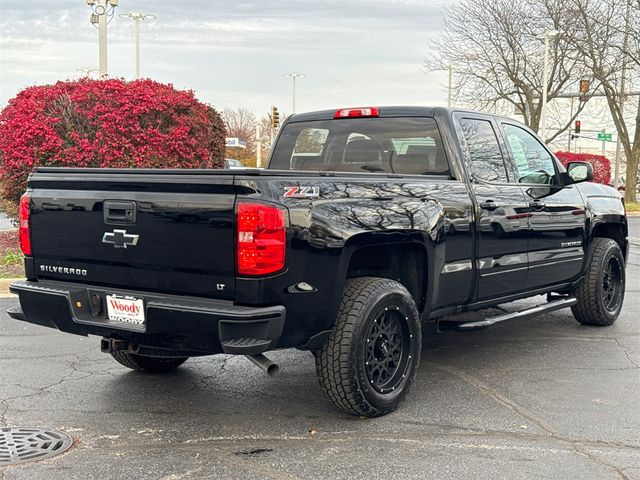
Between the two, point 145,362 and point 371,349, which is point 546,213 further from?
point 145,362

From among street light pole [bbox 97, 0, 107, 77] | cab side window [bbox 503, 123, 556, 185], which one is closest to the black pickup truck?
cab side window [bbox 503, 123, 556, 185]

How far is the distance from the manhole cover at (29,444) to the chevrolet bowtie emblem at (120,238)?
42.5 inches

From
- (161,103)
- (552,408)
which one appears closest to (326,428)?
(552,408)

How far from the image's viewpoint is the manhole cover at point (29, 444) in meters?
3.81

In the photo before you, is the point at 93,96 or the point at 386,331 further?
the point at 93,96

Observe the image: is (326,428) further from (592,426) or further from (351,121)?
(351,121)

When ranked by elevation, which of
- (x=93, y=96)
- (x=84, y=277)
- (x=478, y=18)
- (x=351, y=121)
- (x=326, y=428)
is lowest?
(x=326, y=428)

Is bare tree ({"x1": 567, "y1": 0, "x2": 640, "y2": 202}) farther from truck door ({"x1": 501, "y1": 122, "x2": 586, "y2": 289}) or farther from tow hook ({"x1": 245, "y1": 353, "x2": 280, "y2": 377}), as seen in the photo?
tow hook ({"x1": 245, "y1": 353, "x2": 280, "y2": 377})

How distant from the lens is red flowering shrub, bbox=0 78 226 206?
35.3 feet

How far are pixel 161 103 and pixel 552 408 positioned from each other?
26.7 feet

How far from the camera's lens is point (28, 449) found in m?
3.91

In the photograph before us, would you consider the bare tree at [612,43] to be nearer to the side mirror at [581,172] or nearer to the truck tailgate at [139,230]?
the side mirror at [581,172]

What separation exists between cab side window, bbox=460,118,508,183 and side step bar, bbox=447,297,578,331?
1.00 m

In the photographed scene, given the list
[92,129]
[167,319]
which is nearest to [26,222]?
[167,319]
